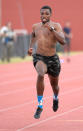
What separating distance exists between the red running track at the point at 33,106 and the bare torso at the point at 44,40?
1147 millimetres

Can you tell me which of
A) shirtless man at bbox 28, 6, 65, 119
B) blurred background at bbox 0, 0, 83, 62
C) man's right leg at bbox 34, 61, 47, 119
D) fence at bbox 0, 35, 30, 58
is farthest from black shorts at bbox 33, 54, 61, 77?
blurred background at bbox 0, 0, 83, 62

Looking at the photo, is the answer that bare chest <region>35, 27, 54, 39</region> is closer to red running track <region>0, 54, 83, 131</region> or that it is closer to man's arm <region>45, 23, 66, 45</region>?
man's arm <region>45, 23, 66, 45</region>

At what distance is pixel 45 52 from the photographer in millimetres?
8273

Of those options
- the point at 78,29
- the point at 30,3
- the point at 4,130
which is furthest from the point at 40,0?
the point at 4,130

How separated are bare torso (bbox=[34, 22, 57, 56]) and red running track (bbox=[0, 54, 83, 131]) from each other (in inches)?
45.2

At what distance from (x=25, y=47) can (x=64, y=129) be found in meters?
21.1

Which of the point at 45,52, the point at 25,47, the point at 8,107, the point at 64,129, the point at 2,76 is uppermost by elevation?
the point at 45,52

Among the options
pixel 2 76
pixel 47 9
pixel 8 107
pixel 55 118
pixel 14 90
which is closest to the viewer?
pixel 47 9

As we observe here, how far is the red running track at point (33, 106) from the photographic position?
785 centimetres

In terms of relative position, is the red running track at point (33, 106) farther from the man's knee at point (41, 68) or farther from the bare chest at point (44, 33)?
the bare chest at point (44, 33)

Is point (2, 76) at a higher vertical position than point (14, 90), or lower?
lower

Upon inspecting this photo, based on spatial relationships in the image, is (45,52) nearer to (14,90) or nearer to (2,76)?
(14,90)

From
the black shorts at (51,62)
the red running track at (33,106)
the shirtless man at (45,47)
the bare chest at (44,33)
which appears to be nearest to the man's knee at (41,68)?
the shirtless man at (45,47)

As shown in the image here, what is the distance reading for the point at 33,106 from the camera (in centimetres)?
1028
